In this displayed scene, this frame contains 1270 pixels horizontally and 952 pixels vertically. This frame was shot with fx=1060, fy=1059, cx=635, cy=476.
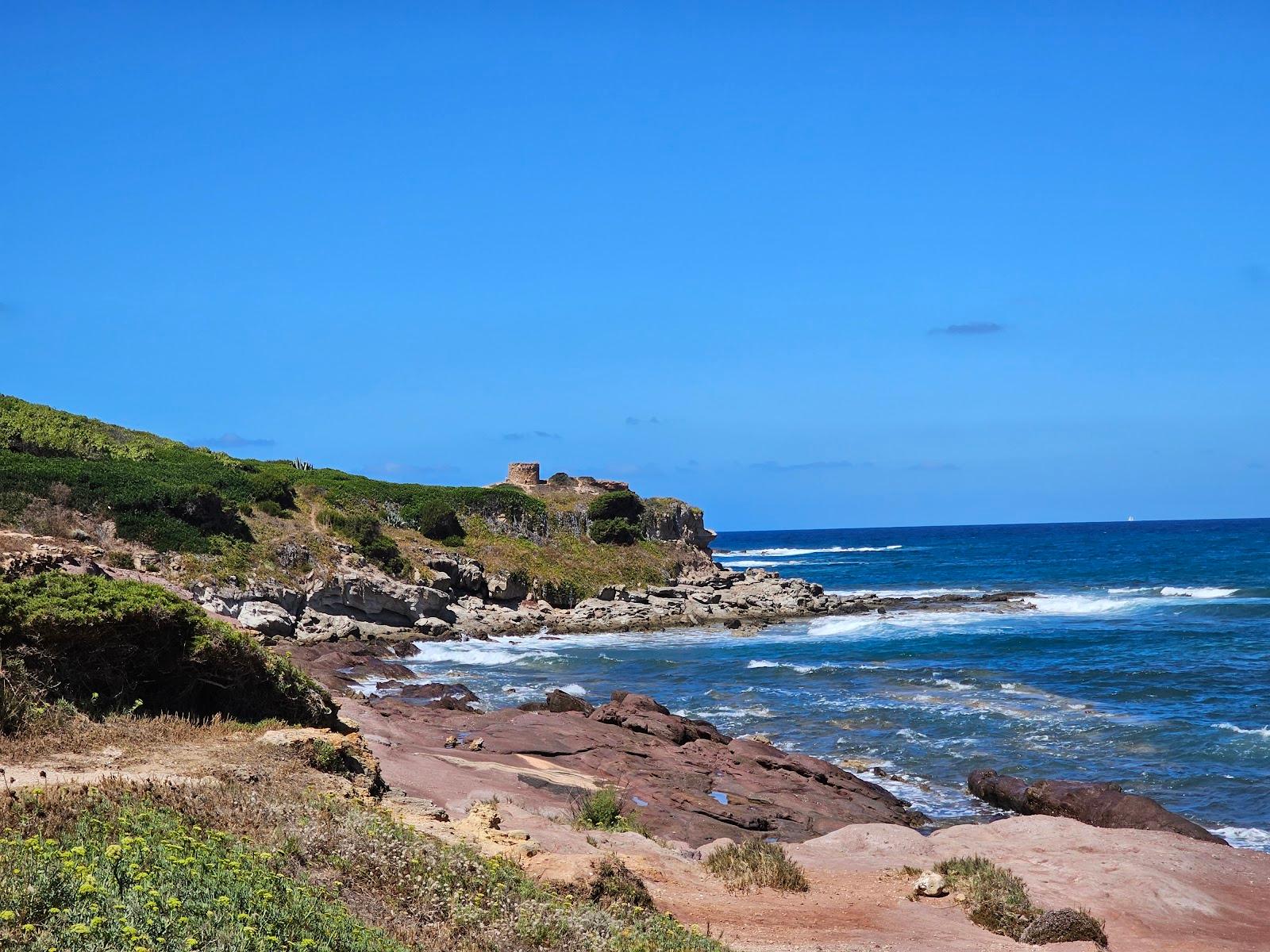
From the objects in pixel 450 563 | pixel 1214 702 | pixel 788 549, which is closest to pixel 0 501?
pixel 450 563

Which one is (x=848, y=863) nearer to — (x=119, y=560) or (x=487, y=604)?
(x=119, y=560)

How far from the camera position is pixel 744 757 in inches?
832

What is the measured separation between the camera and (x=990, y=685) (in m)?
32.2

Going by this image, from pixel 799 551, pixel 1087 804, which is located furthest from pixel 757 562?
pixel 1087 804

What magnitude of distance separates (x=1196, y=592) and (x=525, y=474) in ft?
144

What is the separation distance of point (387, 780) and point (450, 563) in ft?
127

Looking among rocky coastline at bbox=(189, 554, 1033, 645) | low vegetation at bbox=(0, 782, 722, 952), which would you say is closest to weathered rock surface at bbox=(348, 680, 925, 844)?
low vegetation at bbox=(0, 782, 722, 952)

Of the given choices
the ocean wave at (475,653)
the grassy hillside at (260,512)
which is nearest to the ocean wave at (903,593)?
the grassy hillside at (260,512)

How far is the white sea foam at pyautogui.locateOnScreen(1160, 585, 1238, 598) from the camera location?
194 ft

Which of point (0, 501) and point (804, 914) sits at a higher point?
point (0, 501)

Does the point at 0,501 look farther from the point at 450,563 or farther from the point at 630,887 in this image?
the point at 630,887

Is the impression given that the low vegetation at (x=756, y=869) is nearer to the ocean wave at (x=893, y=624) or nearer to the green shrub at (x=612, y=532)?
→ the ocean wave at (x=893, y=624)

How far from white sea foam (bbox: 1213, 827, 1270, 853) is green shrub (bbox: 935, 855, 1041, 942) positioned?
20.1 ft

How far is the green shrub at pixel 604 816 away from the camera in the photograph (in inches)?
575
